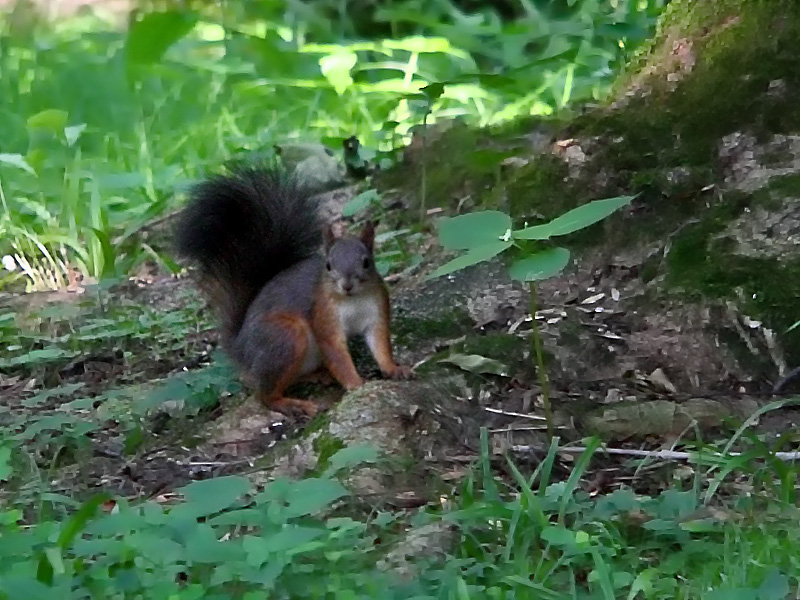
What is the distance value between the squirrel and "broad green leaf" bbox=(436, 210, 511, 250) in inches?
23.0

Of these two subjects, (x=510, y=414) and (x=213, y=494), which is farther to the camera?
(x=510, y=414)

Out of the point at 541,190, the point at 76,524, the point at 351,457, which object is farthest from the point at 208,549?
the point at 541,190

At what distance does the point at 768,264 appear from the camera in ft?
7.03

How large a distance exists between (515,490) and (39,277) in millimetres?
1826

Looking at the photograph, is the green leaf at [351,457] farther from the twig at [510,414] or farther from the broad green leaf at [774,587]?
the broad green leaf at [774,587]

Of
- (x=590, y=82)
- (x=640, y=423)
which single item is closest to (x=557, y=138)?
(x=640, y=423)

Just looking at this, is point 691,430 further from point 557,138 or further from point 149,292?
point 149,292

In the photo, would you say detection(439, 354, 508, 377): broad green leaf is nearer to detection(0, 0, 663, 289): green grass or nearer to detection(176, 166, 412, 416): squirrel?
detection(176, 166, 412, 416): squirrel

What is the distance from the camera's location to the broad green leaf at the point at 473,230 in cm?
157

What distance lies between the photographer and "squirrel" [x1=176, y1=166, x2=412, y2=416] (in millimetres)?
2268

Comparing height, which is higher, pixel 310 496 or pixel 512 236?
pixel 512 236

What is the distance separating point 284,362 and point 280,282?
26 centimetres

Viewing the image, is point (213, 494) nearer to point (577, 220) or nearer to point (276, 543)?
point (276, 543)

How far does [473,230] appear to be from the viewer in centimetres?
160
